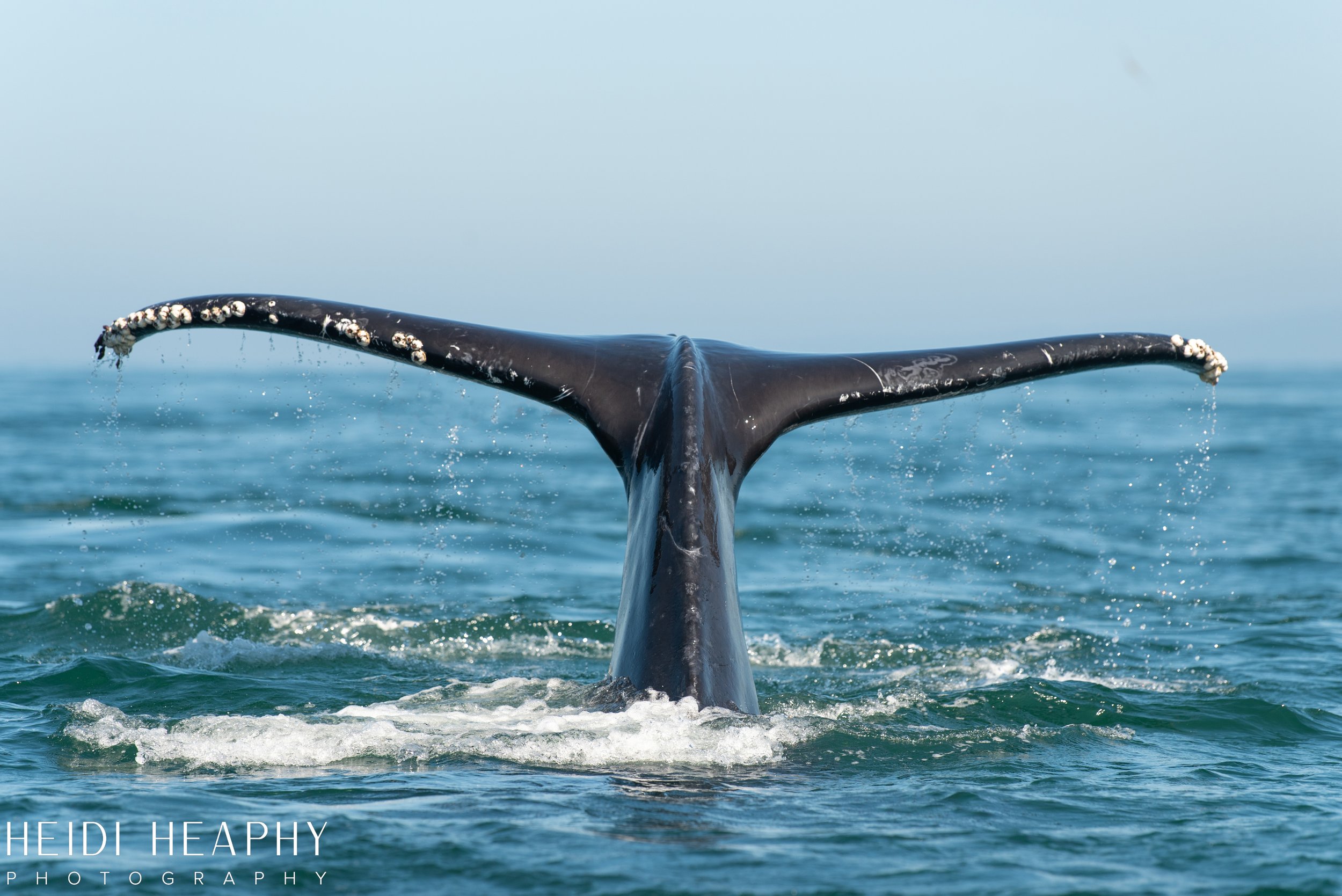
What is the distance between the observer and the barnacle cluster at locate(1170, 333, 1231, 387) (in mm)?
6914

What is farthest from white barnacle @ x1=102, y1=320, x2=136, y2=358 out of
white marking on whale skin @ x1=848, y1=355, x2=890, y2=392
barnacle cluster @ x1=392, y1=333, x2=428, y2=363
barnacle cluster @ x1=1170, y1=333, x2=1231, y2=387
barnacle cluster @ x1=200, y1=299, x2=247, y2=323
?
barnacle cluster @ x1=1170, y1=333, x2=1231, y2=387

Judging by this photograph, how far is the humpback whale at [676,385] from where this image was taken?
6168 millimetres

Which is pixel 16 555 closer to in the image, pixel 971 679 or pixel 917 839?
pixel 971 679

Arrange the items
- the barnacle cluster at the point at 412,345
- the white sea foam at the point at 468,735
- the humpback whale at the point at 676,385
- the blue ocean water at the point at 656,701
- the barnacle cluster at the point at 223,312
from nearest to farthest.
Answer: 1. the blue ocean water at the point at 656,701
2. the white sea foam at the point at 468,735
3. the humpback whale at the point at 676,385
4. the barnacle cluster at the point at 223,312
5. the barnacle cluster at the point at 412,345

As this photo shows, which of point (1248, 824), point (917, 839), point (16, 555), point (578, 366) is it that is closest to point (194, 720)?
A: point (578, 366)

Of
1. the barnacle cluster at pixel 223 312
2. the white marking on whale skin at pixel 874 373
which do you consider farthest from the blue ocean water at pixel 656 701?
the white marking on whale skin at pixel 874 373

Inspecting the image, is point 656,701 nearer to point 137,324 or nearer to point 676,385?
point 676,385

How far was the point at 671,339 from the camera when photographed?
7.36 metres

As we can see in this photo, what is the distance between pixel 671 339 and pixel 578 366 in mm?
673

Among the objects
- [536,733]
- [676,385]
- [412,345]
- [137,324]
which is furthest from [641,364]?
[137,324]

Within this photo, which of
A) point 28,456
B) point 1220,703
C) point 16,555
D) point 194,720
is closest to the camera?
point 194,720

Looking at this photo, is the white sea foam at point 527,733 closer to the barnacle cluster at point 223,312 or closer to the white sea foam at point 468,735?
the white sea foam at point 468,735

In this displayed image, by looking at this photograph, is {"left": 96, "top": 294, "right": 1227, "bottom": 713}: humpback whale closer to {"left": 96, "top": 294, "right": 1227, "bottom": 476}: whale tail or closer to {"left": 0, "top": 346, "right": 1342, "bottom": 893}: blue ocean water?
{"left": 96, "top": 294, "right": 1227, "bottom": 476}: whale tail

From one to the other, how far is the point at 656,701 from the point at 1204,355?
331 centimetres
